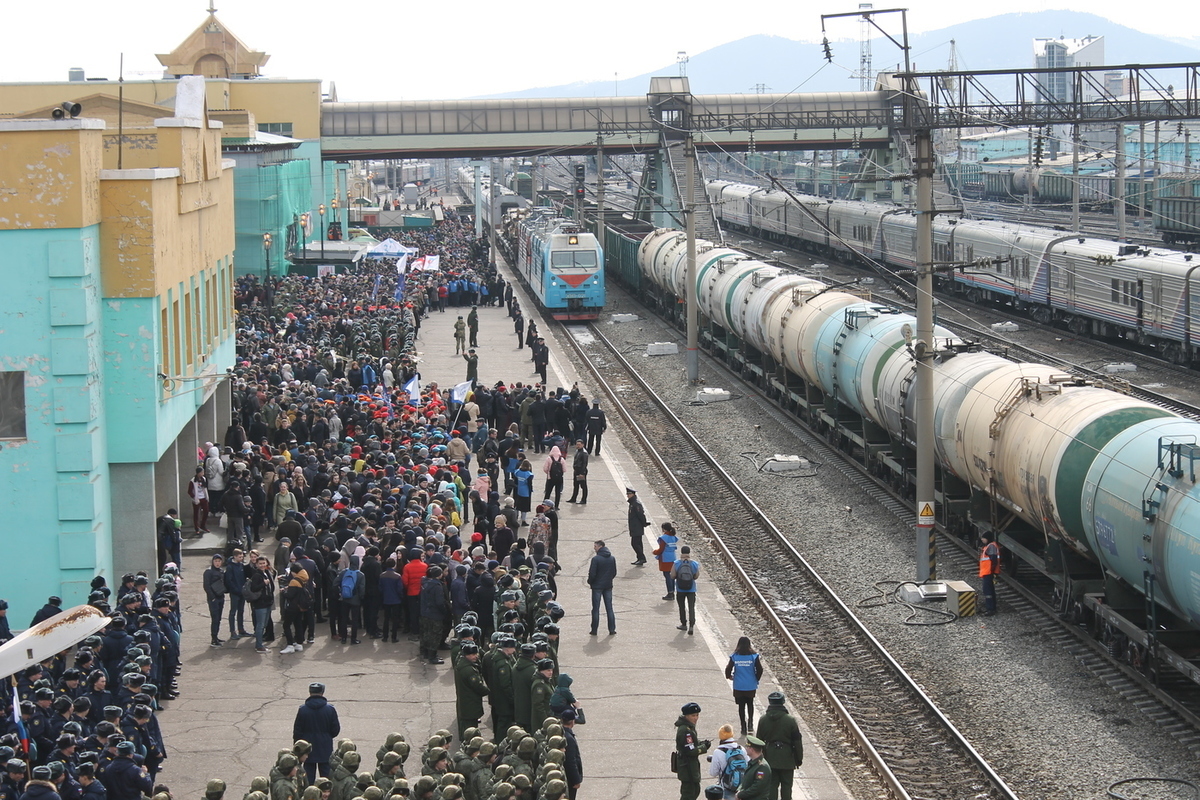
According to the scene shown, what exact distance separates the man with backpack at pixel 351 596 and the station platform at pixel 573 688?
0.72ft

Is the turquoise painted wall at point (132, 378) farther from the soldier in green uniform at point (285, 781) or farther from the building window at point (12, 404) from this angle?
the soldier in green uniform at point (285, 781)

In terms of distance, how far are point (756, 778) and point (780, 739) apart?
1051 mm

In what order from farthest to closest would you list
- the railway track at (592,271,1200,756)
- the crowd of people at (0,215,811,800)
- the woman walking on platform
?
the woman walking on platform, the railway track at (592,271,1200,756), the crowd of people at (0,215,811,800)

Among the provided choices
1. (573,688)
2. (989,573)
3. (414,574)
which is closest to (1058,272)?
(989,573)

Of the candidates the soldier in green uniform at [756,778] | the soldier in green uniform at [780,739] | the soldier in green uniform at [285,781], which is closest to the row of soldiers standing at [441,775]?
the soldier in green uniform at [285,781]

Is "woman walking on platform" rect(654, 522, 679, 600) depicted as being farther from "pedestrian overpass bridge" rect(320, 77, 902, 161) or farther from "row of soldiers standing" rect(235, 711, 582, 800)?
"pedestrian overpass bridge" rect(320, 77, 902, 161)

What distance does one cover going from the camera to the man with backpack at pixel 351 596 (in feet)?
57.6

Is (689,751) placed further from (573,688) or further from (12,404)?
(12,404)

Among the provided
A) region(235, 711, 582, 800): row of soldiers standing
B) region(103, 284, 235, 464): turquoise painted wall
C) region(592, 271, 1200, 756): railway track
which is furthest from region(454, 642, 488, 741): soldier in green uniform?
region(592, 271, 1200, 756): railway track

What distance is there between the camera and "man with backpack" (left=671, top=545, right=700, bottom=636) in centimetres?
1817

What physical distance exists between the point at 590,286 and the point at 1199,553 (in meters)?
37.5

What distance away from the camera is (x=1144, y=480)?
15.4 metres

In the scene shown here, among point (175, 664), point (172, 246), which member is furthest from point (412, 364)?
point (175, 664)

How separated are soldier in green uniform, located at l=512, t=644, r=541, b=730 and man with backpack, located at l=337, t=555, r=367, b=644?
14.4 feet
